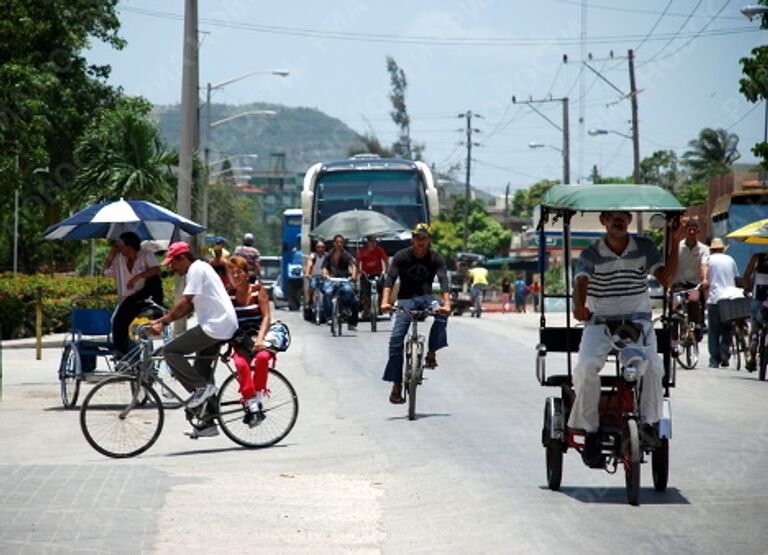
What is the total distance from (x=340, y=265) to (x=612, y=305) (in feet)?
65.0

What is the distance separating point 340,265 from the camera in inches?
1159

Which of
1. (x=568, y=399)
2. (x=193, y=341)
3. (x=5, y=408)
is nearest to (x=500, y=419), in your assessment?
(x=193, y=341)

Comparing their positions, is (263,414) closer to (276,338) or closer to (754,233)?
(276,338)

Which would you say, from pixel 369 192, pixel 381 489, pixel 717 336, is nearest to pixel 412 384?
pixel 381 489

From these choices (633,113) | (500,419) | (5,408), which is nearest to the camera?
(500,419)

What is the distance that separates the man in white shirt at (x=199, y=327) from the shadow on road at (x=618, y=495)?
3.71 metres

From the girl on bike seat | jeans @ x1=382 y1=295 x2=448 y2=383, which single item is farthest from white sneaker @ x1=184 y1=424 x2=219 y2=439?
jeans @ x1=382 y1=295 x2=448 y2=383

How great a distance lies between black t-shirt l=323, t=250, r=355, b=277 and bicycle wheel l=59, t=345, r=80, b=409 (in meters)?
13.3

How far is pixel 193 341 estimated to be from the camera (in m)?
12.6

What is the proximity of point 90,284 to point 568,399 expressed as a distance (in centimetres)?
2677

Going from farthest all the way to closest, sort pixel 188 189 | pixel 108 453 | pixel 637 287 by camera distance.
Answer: pixel 188 189 < pixel 108 453 < pixel 637 287

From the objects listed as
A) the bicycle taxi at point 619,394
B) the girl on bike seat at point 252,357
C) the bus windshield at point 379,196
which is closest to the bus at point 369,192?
the bus windshield at point 379,196

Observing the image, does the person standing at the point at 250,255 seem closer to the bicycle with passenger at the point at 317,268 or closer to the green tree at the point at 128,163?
the bicycle with passenger at the point at 317,268

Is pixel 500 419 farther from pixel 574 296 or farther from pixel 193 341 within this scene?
pixel 574 296
